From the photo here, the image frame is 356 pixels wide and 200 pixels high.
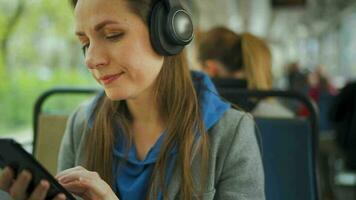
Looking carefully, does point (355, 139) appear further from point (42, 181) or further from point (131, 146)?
point (42, 181)

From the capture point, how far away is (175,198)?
3.73ft

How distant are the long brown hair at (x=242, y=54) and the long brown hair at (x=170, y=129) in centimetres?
127

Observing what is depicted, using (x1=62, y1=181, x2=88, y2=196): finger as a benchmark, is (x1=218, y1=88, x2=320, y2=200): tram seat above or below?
below

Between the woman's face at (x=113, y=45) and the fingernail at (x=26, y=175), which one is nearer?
the fingernail at (x=26, y=175)

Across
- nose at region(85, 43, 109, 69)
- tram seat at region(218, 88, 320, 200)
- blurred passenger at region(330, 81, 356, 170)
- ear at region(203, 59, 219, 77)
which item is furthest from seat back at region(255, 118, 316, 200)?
blurred passenger at region(330, 81, 356, 170)

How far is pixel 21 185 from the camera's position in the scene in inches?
30.4

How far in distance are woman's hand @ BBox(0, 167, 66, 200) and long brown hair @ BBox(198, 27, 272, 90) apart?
1.76 meters

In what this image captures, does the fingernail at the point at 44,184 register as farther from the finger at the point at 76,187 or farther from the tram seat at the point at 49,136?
the tram seat at the point at 49,136

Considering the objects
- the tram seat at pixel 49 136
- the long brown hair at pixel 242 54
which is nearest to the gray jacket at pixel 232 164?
the tram seat at pixel 49 136

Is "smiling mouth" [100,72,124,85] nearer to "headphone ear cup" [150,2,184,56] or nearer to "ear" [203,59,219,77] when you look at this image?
"headphone ear cup" [150,2,184,56]

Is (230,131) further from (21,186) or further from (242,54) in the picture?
(242,54)

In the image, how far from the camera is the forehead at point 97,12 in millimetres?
1003

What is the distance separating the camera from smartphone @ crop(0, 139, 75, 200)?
0.73m

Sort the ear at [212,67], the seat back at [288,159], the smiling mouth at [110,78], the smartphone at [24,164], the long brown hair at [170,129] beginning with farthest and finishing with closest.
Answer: the ear at [212,67] < the seat back at [288,159] < the long brown hair at [170,129] < the smiling mouth at [110,78] < the smartphone at [24,164]
